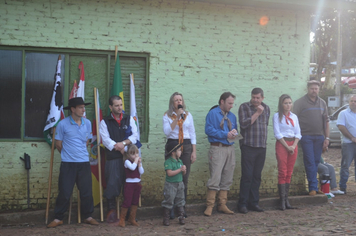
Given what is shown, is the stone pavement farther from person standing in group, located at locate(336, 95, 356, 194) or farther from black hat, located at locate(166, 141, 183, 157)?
person standing in group, located at locate(336, 95, 356, 194)

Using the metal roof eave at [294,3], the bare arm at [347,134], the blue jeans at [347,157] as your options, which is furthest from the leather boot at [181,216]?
the bare arm at [347,134]

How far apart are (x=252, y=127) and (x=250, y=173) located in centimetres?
81

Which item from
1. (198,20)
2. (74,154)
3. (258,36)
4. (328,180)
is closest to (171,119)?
(74,154)

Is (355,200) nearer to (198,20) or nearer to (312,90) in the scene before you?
(312,90)

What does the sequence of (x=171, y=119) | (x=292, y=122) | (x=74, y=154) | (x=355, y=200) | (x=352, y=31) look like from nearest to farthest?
(x=74, y=154) < (x=171, y=119) < (x=292, y=122) < (x=355, y=200) < (x=352, y=31)

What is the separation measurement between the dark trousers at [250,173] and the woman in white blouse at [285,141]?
0.41 m

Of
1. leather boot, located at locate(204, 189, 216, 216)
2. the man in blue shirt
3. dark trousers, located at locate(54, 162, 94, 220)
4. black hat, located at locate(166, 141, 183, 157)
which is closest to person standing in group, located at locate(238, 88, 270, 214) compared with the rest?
the man in blue shirt

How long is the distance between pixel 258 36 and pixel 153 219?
4018 mm

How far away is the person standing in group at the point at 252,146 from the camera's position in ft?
24.2

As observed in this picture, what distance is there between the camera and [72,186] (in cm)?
641

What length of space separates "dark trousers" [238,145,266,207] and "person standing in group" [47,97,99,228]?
268 cm

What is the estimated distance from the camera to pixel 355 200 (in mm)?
8375

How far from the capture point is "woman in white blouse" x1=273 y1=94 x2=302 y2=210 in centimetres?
769

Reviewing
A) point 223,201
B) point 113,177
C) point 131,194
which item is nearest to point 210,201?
point 223,201
